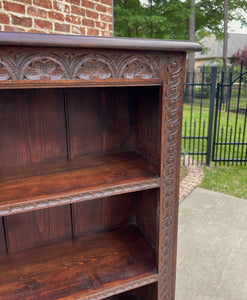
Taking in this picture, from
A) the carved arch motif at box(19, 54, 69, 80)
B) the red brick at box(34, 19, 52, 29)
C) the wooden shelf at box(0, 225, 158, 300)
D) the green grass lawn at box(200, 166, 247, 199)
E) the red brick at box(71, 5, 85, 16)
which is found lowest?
the green grass lawn at box(200, 166, 247, 199)

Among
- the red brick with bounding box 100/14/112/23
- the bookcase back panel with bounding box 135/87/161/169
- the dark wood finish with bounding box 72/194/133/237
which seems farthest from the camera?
the red brick with bounding box 100/14/112/23

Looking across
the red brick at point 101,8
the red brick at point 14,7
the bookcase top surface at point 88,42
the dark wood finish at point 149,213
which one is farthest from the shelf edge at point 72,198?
the red brick at point 101,8

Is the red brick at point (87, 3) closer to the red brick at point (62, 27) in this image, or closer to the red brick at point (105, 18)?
the red brick at point (105, 18)

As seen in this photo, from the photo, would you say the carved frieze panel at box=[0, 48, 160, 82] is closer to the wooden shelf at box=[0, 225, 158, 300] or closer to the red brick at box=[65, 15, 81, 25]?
the wooden shelf at box=[0, 225, 158, 300]

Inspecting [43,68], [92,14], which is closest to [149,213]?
[43,68]

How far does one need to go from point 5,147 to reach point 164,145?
76cm

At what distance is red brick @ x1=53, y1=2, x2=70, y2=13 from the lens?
7.84 ft

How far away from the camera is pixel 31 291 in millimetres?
1119

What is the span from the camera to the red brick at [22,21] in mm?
2047

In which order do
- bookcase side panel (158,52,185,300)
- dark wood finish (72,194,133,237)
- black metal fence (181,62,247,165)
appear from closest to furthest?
bookcase side panel (158,52,185,300), dark wood finish (72,194,133,237), black metal fence (181,62,247,165)

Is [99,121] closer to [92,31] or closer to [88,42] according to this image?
[88,42]

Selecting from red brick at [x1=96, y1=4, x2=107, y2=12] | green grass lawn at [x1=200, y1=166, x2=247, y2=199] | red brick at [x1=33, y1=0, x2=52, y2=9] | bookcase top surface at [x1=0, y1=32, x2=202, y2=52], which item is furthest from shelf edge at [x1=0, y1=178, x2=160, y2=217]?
green grass lawn at [x1=200, y1=166, x2=247, y2=199]

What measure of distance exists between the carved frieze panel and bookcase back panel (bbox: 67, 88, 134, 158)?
0.40 metres

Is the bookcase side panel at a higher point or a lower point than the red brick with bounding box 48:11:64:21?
lower
